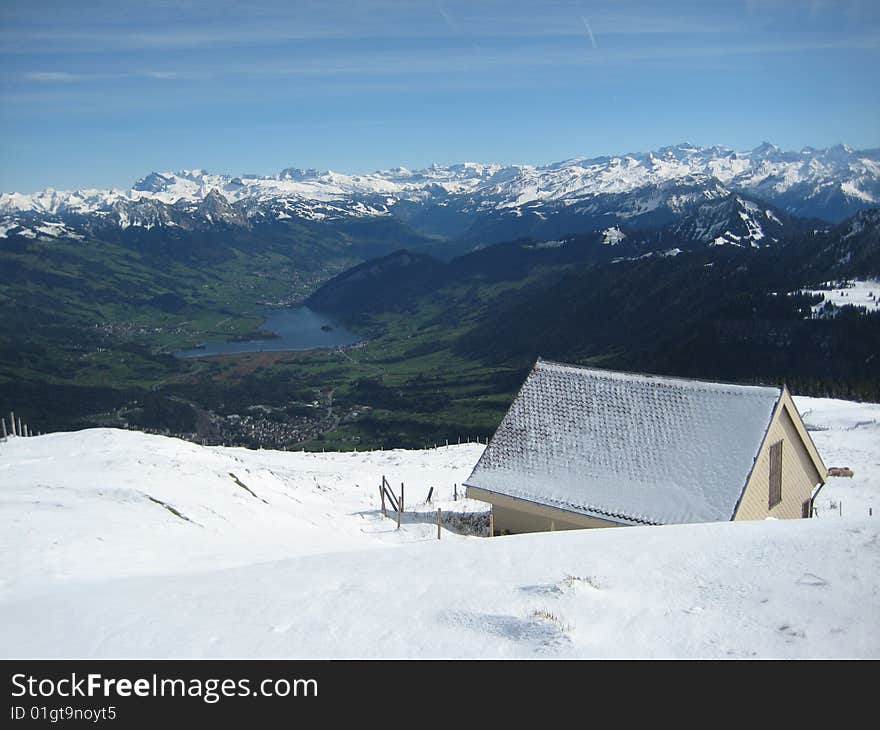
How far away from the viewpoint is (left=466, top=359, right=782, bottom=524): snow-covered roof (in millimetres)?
20062

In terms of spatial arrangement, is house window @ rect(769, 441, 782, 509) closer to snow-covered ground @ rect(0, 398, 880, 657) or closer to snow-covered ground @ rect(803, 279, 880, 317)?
snow-covered ground @ rect(0, 398, 880, 657)

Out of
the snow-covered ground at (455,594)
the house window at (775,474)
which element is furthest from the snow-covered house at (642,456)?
the snow-covered ground at (455,594)

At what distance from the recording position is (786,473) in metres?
22.0

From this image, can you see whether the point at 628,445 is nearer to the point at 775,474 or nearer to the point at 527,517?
the point at 527,517

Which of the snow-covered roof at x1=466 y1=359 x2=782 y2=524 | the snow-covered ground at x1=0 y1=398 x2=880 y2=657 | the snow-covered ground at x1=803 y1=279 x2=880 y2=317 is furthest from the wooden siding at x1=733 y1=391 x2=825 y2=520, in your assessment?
the snow-covered ground at x1=803 y1=279 x2=880 y2=317

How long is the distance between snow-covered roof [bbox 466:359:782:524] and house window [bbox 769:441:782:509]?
1284mm

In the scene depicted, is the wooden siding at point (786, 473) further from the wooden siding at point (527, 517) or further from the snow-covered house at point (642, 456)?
the wooden siding at point (527, 517)

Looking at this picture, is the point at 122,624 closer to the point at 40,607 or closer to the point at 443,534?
the point at 40,607

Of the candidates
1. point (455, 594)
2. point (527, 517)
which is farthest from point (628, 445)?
point (455, 594)

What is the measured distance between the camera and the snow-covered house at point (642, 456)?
66.0 ft

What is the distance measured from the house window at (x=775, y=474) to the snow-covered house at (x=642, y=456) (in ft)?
0.10

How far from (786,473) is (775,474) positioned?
36.3 inches
